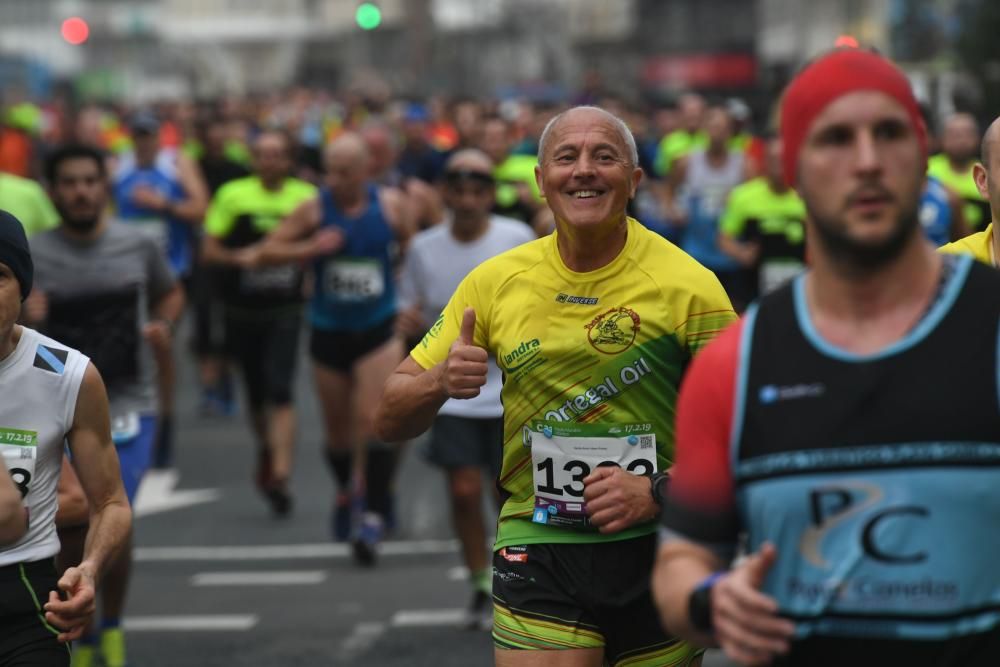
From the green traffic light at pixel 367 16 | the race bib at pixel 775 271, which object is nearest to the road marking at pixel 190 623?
the race bib at pixel 775 271

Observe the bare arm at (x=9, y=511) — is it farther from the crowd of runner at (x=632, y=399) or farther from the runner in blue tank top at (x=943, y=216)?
the runner in blue tank top at (x=943, y=216)

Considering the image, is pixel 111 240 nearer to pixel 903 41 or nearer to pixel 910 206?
pixel 910 206

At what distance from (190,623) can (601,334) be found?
4.79m

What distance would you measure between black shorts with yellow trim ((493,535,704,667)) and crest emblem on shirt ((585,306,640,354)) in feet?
1.60

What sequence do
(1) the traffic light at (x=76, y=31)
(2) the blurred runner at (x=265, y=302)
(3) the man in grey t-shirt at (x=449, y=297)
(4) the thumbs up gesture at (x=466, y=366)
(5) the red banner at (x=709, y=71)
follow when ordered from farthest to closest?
(5) the red banner at (x=709, y=71), (1) the traffic light at (x=76, y=31), (2) the blurred runner at (x=265, y=302), (3) the man in grey t-shirt at (x=449, y=297), (4) the thumbs up gesture at (x=466, y=366)

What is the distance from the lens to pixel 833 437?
123 inches

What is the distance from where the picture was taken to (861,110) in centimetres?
314

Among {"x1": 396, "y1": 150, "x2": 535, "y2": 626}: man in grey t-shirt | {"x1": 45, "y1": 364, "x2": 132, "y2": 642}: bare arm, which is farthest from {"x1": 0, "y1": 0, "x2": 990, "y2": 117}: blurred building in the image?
{"x1": 45, "y1": 364, "x2": 132, "y2": 642}: bare arm

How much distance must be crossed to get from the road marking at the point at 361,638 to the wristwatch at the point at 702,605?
17.5 feet

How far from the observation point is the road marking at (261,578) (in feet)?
33.4

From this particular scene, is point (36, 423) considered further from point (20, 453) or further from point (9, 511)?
point (9, 511)

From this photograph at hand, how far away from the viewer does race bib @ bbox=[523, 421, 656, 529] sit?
500 centimetres

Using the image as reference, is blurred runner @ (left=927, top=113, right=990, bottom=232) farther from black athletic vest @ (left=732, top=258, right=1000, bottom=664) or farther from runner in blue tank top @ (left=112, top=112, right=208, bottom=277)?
black athletic vest @ (left=732, top=258, right=1000, bottom=664)

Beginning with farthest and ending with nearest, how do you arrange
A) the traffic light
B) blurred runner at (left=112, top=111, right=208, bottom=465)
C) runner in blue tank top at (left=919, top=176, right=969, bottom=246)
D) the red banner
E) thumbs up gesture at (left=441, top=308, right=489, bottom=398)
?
the red banner
the traffic light
blurred runner at (left=112, top=111, right=208, bottom=465)
runner in blue tank top at (left=919, top=176, right=969, bottom=246)
thumbs up gesture at (left=441, top=308, right=489, bottom=398)
